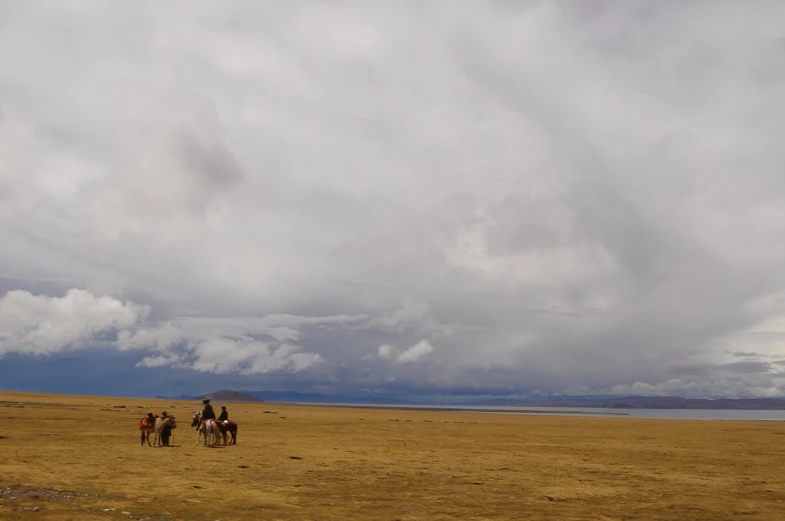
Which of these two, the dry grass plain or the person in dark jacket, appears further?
the person in dark jacket

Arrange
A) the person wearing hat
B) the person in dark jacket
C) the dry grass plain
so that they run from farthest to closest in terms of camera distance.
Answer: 1. the person wearing hat
2. the person in dark jacket
3. the dry grass plain

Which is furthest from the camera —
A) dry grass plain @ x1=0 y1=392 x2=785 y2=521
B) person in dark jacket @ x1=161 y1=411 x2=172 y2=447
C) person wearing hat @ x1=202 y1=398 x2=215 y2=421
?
person wearing hat @ x1=202 y1=398 x2=215 y2=421

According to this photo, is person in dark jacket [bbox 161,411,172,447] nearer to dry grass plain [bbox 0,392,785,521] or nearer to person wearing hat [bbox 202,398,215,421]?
dry grass plain [bbox 0,392,785,521]

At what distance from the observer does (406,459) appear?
3272 centimetres

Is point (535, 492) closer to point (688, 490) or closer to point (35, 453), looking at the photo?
point (688, 490)

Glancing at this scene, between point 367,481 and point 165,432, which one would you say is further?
point 165,432

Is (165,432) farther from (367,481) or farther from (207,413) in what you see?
(367,481)

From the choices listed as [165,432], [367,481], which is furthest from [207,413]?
[367,481]

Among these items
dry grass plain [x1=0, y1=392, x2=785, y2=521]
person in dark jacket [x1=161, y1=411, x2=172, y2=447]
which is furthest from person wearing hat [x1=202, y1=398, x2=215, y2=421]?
dry grass plain [x1=0, y1=392, x2=785, y2=521]

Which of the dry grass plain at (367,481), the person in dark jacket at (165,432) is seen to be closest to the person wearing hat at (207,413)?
the person in dark jacket at (165,432)

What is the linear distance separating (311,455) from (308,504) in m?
14.7

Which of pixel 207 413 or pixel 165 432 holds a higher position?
pixel 207 413

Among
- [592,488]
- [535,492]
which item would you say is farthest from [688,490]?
[535,492]

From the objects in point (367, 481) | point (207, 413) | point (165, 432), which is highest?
point (207, 413)
